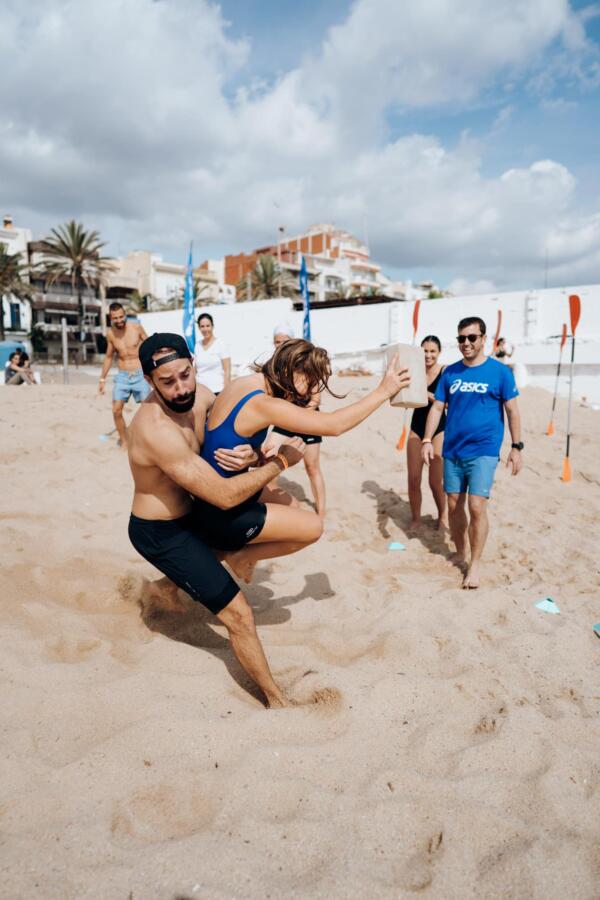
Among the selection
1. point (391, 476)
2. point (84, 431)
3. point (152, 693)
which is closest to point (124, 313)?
point (84, 431)

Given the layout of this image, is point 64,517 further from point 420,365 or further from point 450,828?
point 450,828

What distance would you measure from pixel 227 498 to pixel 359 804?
1.42 m

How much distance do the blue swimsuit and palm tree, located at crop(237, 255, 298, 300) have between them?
4727 cm

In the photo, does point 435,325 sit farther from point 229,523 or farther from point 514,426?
point 229,523

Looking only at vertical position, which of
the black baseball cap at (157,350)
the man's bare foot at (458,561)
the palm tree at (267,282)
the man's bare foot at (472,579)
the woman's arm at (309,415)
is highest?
the palm tree at (267,282)

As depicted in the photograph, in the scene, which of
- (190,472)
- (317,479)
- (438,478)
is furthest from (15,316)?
(190,472)

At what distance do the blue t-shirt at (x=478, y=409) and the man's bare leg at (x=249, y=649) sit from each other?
8.26 feet

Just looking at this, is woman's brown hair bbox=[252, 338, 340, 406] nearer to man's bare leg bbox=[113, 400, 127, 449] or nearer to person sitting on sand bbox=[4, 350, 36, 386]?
man's bare leg bbox=[113, 400, 127, 449]

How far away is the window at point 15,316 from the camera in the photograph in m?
48.8

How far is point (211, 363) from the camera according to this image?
6.87 m

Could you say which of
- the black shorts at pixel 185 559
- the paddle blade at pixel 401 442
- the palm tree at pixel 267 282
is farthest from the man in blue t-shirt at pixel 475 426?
the palm tree at pixel 267 282

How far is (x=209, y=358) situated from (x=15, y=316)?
163ft

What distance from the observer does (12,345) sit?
78.8 ft

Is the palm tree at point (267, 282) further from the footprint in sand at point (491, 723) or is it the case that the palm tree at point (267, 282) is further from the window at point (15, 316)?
the footprint in sand at point (491, 723)
